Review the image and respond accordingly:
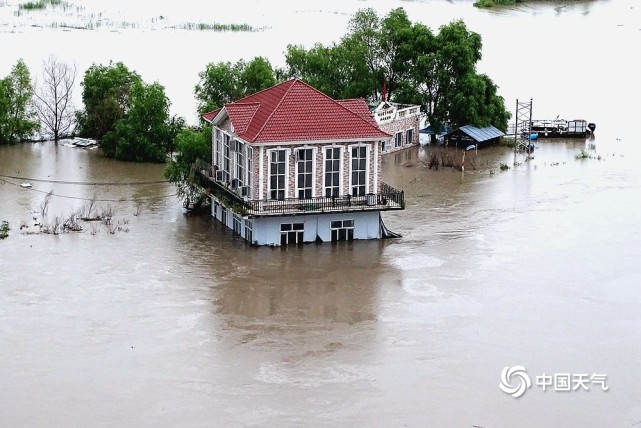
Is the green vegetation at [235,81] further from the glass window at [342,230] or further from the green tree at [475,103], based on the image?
the glass window at [342,230]

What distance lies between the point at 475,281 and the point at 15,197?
15.7 m

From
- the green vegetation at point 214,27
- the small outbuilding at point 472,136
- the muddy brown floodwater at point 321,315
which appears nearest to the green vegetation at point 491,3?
the green vegetation at point 214,27

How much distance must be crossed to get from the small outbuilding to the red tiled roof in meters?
15.3

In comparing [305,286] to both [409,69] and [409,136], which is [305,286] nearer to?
[409,136]

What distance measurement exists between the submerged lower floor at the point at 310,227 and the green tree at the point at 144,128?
1069 centimetres

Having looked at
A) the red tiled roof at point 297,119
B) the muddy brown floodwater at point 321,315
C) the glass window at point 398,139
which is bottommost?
the muddy brown floodwater at point 321,315

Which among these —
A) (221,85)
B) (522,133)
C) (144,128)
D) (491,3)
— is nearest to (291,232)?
(221,85)

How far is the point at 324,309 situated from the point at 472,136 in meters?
21.8

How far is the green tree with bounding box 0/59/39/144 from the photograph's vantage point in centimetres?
4741

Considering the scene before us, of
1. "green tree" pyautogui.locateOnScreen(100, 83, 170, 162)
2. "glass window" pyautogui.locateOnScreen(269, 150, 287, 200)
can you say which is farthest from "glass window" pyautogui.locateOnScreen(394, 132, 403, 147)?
"glass window" pyautogui.locateOnScreen(269, 150, 287, 200)

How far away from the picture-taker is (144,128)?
1781 inches

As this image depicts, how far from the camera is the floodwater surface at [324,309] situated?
23.8 m

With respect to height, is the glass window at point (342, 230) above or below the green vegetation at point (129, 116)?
below

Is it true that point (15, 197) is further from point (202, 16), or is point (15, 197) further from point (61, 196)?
point (202, 16)
